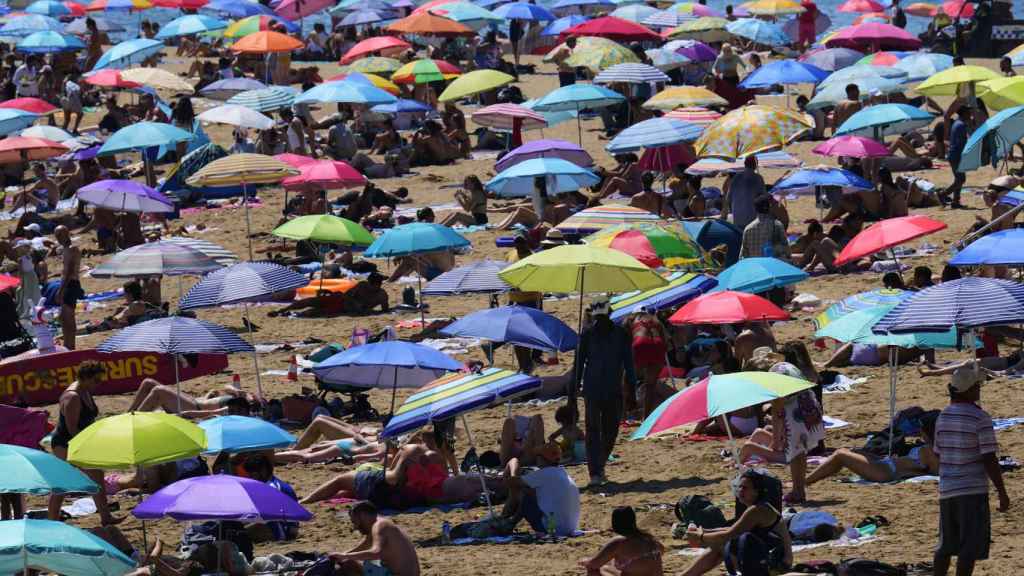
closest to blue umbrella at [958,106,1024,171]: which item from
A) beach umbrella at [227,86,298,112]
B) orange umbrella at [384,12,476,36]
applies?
beach umbrella at [227,86,298,112]

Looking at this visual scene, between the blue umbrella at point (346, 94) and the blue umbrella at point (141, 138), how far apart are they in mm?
2748

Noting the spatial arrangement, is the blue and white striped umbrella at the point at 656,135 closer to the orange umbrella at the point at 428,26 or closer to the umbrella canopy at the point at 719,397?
the umbrella canopy at the point at 719,397

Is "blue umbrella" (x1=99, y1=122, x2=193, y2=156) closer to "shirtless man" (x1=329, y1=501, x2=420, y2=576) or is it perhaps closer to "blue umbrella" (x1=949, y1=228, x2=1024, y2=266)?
"blue umbrella" (x1=949, y1=228, x2=1024, y2=266)

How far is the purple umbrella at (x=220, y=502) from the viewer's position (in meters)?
9.80

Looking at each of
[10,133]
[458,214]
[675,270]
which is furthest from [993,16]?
[675,270]

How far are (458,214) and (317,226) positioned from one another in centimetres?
378

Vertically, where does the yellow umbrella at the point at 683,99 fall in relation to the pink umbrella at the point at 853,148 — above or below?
below

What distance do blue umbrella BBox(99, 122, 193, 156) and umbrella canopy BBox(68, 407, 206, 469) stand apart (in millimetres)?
13212

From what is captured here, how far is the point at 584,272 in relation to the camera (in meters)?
13.4

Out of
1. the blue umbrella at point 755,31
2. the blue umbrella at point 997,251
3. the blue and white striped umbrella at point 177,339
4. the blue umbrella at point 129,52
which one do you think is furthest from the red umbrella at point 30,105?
the blue umbrella at point 997,251

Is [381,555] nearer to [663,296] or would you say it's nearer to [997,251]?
[663,296]

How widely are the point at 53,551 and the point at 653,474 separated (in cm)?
509

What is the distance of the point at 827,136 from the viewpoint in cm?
2561

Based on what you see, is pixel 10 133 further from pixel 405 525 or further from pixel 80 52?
pixel 405 525
